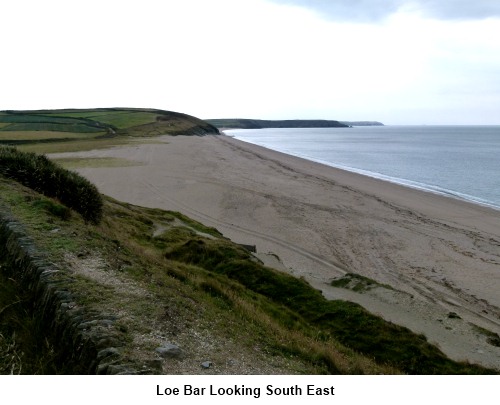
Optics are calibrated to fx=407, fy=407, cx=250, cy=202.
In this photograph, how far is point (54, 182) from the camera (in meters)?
11.2

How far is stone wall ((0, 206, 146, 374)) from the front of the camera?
448 centimetres

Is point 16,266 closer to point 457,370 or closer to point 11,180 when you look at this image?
point 11,180

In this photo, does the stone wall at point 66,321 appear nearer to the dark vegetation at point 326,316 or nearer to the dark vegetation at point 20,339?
the dark vegetation at point 20,339

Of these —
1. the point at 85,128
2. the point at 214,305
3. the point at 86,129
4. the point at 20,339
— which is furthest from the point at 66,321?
the point at 85,128

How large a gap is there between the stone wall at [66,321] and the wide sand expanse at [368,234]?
279 inches

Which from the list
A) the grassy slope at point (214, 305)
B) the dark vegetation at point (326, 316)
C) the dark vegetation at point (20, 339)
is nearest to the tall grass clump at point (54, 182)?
the grassy slope at point (214, 305)

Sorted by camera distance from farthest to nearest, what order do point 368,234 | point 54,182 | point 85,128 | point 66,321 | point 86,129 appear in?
point 85,128, point 86,129, point 368,234, point 54,182, point 66,321

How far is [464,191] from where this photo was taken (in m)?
35.7

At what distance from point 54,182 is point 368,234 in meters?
14.5

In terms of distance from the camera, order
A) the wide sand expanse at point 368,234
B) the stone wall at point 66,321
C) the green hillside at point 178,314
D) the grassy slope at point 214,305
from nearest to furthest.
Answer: the stone wall at point 66,321
the green hillside at point 178,314
the grassy slope at point 214,305
the wide sand expanse at point 368,234

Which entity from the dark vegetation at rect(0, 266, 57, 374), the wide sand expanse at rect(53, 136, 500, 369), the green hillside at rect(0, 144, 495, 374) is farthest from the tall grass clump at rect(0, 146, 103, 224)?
the wide sand expanse at rect(53, 136, 500, 369)

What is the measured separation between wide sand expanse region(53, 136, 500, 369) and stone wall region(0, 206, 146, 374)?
23.2 feet

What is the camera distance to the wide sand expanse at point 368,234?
36.2 feet

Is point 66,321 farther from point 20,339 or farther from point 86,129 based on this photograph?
point 86,129
